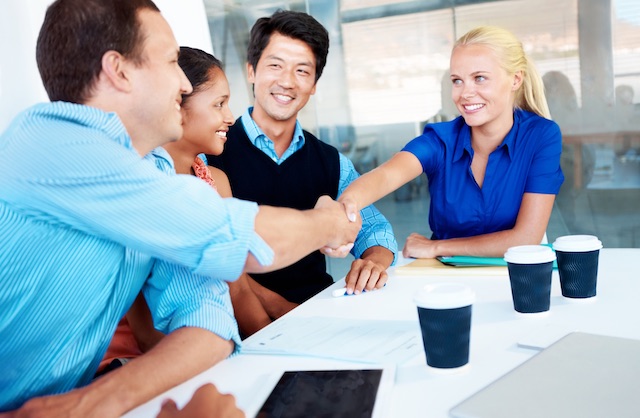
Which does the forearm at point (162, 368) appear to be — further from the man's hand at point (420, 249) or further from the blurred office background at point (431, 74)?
the blurred office background at point (431, 74)

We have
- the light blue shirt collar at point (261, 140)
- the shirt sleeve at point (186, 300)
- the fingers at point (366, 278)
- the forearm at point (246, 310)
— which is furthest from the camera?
the light blue shirt collar at point (261, 140)

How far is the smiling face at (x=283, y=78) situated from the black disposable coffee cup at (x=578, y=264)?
4.67 feet

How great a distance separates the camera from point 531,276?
1.30 m

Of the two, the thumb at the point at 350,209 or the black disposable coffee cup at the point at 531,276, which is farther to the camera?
the thumb at the point at 350,209

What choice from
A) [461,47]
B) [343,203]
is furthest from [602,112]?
[343,203]

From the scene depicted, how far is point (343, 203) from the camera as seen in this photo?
1.89 m

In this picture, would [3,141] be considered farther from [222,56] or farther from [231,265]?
[222,56]

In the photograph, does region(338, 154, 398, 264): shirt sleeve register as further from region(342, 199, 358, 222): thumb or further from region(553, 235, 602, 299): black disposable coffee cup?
region(553, 235, 602, 299): black disposable coffee cup

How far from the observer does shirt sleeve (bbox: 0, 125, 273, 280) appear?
1045mm

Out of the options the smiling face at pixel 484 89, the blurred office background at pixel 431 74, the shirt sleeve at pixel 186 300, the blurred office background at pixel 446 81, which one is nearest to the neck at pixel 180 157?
the shirt sleeve at pixel 186 300

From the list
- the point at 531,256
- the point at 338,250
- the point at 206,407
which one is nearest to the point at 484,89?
the point at 338,250

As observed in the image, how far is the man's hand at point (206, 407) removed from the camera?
91 cm

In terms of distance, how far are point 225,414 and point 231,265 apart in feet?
0.91

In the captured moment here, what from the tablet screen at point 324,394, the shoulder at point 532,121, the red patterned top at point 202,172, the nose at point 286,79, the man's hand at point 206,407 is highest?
the nose at point 286,79
